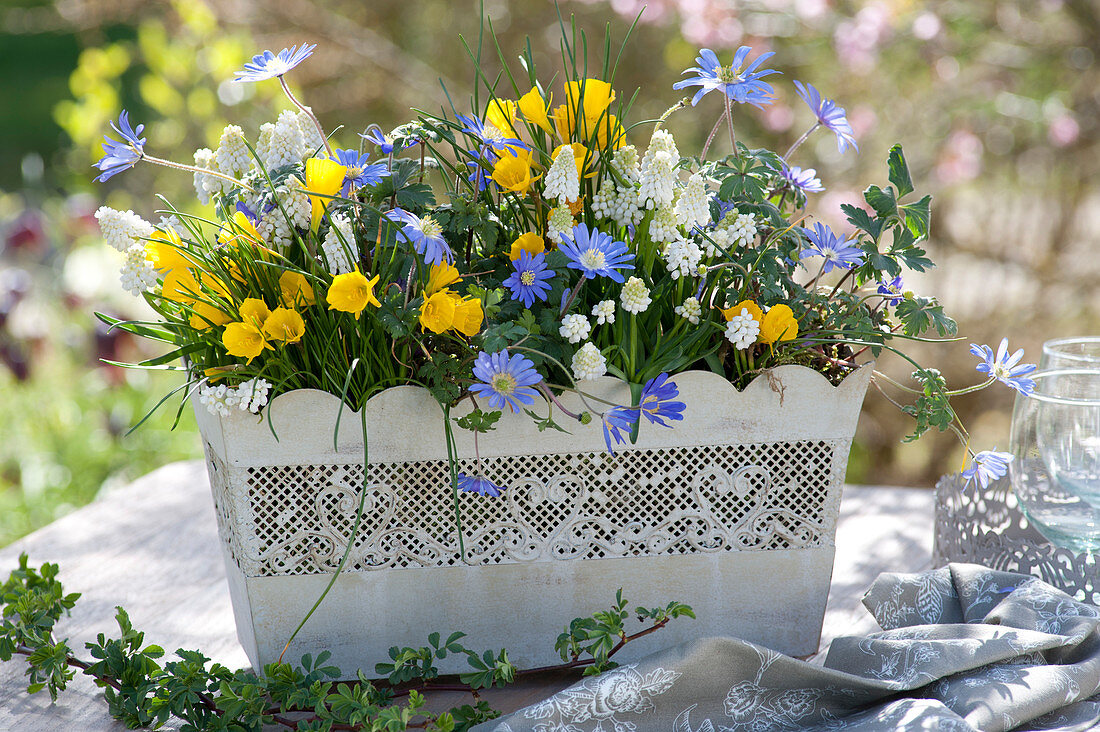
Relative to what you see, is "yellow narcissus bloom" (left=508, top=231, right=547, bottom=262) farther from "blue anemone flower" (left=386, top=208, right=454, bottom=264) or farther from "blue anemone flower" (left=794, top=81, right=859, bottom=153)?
"blue anemone flower" (left=794, top=81, right=859, bottom=153)

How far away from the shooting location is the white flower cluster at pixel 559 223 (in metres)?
0.70

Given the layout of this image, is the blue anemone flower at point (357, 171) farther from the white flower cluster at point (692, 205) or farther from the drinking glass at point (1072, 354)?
the drinking glass at point (1072, 354)

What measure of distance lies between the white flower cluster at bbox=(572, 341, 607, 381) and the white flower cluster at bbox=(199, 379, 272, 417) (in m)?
0.23

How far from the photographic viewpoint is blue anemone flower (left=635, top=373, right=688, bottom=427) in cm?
71

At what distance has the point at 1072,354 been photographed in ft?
2.92

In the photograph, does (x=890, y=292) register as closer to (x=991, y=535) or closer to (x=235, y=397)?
(x=991, y=535)


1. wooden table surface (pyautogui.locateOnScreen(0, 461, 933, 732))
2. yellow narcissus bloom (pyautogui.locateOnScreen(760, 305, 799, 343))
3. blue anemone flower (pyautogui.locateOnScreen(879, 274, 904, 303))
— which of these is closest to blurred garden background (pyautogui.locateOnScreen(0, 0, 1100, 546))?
wooden table surface (pyautogui.locateOnScreen(0, 461, 933, 732))

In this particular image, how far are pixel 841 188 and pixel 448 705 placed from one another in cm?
254

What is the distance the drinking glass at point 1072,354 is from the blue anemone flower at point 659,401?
41 cm

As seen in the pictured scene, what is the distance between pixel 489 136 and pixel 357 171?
107 millimetres

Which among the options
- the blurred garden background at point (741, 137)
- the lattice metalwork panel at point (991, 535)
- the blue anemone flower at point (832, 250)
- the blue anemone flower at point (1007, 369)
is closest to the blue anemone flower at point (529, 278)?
the blue anemone flower at point (832, 250)

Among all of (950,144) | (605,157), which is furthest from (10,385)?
(950,144)

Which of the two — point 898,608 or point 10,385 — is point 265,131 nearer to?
point 898,608

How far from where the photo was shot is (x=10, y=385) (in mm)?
2684
